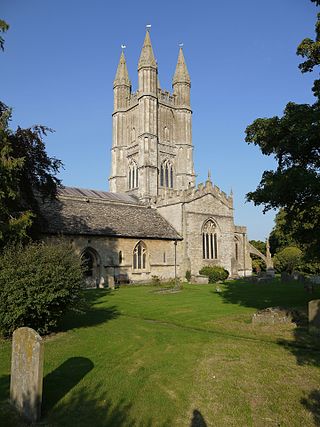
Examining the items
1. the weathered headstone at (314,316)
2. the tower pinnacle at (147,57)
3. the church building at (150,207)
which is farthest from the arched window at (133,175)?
the weathered headstone at (314,316)

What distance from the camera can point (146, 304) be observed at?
16453 millimetres

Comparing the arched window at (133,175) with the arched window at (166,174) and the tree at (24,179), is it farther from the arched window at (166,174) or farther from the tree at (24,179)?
the tree at (24,179)

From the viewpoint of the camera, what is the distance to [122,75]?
59.4 metres

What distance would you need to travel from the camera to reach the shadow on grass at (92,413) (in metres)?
5.40

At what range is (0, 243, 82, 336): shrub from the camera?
30.1 feet

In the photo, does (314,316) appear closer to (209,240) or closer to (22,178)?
(22,178)

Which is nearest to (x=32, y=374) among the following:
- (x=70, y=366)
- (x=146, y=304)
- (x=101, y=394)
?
(x=101, y=394)

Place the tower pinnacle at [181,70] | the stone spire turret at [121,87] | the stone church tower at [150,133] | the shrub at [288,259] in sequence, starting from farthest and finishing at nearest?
the tower pinnacle at [181,70] < the stone spire turret at [121,87] < the stone church tower at [150,133] < the shrub at [288,259]

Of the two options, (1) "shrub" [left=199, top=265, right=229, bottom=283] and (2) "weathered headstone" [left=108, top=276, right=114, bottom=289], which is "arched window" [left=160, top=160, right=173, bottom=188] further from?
(2) "weathered headstone" [left=108, top=276, right=114, bottom=289]

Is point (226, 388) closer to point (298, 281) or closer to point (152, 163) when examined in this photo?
point (298, 281)

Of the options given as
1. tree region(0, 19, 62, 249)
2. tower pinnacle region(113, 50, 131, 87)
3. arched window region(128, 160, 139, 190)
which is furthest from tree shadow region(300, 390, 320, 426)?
tower pinnacle region(113, 50, 131, 87)

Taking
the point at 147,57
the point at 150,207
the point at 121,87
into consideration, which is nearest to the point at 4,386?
the point at 150,207

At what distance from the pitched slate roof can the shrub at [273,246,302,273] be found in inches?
Answer: 751

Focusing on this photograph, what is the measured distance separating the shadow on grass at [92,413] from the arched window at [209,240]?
28221 millimetres
